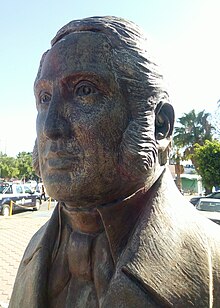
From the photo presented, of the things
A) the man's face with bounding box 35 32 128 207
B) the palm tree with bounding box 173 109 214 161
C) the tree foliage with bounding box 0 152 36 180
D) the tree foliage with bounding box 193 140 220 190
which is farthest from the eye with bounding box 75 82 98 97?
the tree foliage with bounding box 0 152 36 180

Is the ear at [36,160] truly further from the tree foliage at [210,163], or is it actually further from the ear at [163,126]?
the tree foliage at [210,163]

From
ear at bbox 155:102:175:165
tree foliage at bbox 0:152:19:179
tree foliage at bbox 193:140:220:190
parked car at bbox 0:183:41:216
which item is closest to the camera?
ear at bbox 155:102:175:165

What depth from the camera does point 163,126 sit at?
1289mm

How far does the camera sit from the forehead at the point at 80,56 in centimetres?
114

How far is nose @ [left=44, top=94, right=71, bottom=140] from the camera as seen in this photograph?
113 centimetres

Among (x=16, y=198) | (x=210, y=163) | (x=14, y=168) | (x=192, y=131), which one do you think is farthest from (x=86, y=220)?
(x=14, y=168)

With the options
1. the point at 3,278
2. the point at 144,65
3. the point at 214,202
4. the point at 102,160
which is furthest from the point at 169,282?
the point at 214,202

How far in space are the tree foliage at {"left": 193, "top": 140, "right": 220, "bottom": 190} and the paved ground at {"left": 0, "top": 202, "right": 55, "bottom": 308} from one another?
31.8ft

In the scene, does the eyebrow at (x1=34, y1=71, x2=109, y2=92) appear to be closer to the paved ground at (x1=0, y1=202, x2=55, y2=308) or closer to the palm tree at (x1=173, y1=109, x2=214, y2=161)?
the paved ground at (x1=0, y1=202, x2=55, y2=308)

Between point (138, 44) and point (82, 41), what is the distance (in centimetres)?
22

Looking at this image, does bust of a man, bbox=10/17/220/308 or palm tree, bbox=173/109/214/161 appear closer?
bust of a man, bbox=10/17/220/308

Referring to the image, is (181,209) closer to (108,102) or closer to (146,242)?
(146,242)

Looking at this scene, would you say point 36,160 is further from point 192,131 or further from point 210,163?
point 192,131

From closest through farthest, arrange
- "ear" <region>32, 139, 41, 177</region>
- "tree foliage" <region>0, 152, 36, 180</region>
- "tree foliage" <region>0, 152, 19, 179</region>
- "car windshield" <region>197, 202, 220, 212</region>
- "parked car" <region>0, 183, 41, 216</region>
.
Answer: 1. "ear" <region>32, 139, 41, 177</region>
2. "car windshield" <region>197, 202, 220, 212</region>
3. "parked car" <region>0, 183, 41, 216</region>
4. "tree foliage" <region>0, 152, 19, 179</region>
5. "tree foliage" <region>0, 152, 36, 180</region>
